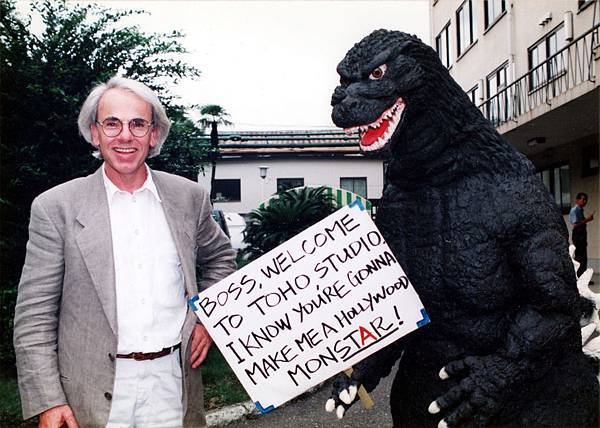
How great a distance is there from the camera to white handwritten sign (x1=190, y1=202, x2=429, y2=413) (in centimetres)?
166

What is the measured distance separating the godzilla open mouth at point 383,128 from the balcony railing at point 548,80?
8352 millimetres

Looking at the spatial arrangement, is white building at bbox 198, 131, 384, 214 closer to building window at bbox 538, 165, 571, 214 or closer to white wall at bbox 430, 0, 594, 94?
white wall at bbox 430, 0, 594, 94

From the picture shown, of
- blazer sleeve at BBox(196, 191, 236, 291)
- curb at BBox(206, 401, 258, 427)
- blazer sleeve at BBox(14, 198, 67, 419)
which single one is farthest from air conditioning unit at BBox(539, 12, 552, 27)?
blazer sleeve at BBox(14, 198, 67, 419)

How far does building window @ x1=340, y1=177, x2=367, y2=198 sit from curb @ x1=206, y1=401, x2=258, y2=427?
17.4 meters

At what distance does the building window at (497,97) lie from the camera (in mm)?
12766

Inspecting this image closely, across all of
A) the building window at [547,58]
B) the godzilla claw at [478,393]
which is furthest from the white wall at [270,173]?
the godzilla claw at [478,393]

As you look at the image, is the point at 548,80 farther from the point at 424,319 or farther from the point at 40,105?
the point at 424,319

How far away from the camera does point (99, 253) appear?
2045 mm

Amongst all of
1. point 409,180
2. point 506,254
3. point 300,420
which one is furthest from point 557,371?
point 300,420

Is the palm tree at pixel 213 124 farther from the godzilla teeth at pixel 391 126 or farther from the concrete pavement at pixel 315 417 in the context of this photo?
the godzilla teeth at pixel 391 126

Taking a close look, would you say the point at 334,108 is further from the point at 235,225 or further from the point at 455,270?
the point at 235,225

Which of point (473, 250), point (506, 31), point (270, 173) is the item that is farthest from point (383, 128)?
point (270, 173)

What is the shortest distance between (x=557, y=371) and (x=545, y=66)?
11.6 meters

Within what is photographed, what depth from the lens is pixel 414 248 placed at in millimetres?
1685
